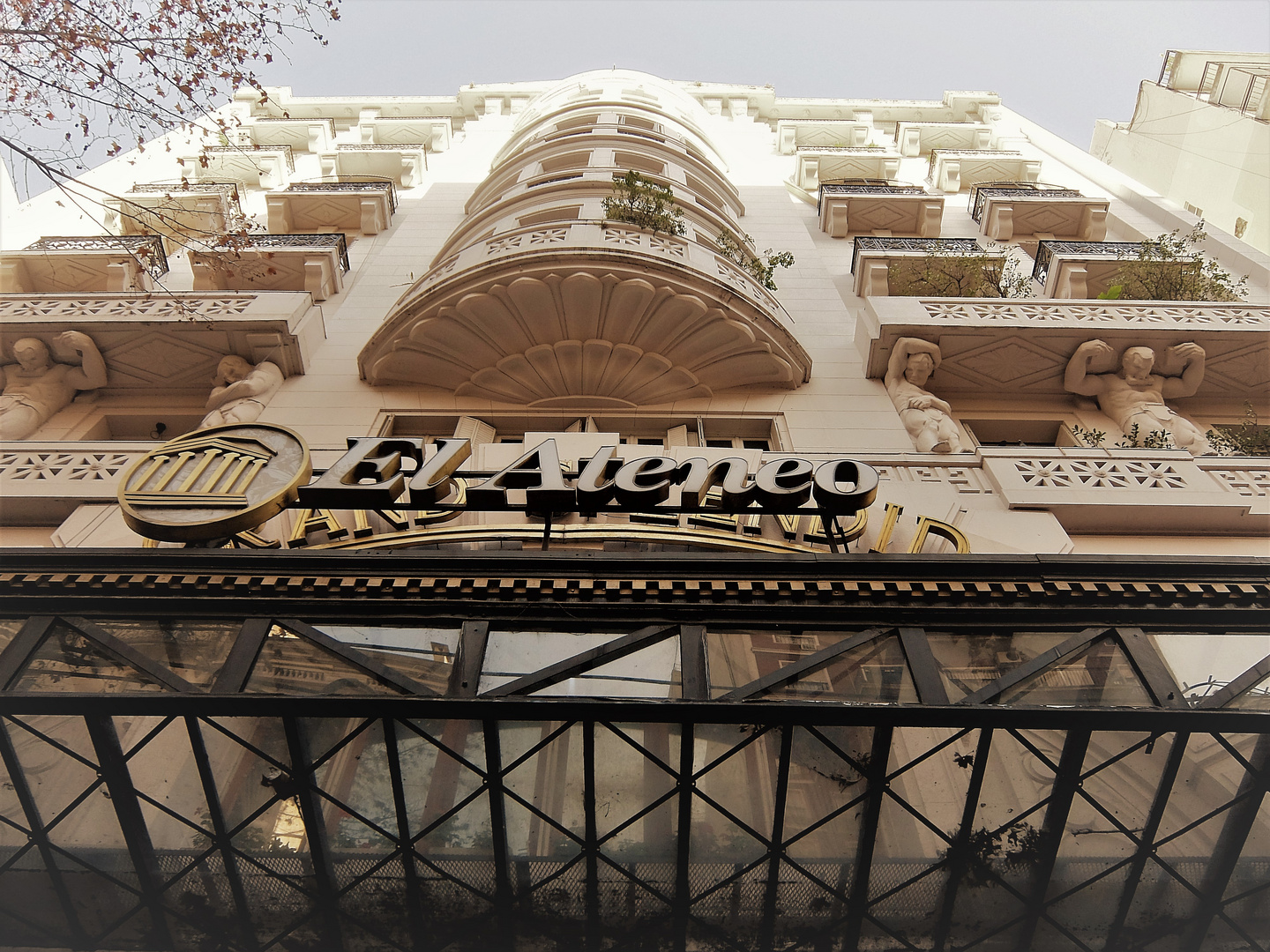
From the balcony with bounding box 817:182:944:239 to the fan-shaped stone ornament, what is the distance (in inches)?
389

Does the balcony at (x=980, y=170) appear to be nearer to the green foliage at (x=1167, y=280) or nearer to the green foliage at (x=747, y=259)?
the green foliage at (x=1167, y=280)

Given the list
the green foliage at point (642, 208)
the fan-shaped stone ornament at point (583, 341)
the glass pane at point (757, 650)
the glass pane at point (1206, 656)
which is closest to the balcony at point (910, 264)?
the fan-shaped stone ornament at point (583, 341)

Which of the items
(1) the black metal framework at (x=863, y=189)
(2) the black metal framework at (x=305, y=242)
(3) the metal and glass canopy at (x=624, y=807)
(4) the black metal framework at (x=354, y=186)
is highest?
(1) the black metal framework at (x=863, y=189)

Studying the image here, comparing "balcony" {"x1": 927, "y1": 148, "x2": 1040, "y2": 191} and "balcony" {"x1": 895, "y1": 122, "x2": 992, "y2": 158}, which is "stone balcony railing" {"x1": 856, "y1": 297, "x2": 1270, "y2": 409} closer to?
"balcony" {"x1": 927, "y1": 148, "x2": 1040, "y2": 191}

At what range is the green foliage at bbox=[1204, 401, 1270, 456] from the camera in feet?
45.2

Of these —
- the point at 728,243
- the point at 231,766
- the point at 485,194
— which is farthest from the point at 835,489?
the point at 485,194

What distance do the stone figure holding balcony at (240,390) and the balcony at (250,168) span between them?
50.4 ft

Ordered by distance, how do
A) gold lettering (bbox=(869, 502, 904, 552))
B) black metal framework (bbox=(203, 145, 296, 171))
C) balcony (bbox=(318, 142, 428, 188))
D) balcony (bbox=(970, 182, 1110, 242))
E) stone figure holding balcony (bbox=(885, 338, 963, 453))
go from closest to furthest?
gold lettering (bbox=(869, 502, 904, 552)), stone figure holding balcony (bbox=(885, 338, 963, 453)), balcony (bbox=(970, 182, 1110, 242)), balcony (bbox=(318, 142, 428, 188)), black metal framework (bbox=(203, 145, 296, 171))

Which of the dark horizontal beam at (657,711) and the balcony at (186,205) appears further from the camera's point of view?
the balcony at (186,205)

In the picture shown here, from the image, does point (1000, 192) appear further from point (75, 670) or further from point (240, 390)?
point (75, 670)

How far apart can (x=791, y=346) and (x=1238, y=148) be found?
999 inches

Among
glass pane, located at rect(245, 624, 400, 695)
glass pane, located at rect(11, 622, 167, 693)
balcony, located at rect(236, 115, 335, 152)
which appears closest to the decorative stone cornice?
glass pane, located at rect(245, 624, 400, 695)

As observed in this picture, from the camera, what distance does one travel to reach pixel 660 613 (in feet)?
26.0

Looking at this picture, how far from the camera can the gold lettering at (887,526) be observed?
10141 millimetres
